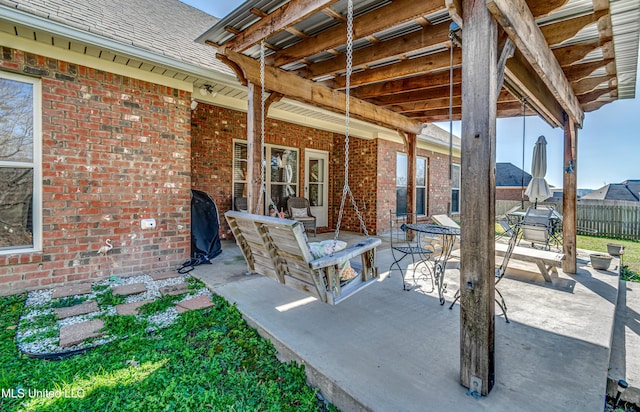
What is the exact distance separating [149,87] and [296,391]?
4.48 meters

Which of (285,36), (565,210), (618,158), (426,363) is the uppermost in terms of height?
(618,158)

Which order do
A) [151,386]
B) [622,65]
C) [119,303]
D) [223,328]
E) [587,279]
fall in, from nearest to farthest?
[151,386] → [223,328] → [119,303] → [622,65] → [587,279]

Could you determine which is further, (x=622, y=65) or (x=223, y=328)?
(x=622, y=65)

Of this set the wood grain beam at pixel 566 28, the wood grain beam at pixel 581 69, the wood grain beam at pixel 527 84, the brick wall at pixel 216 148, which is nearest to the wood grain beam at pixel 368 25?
the wood grain beam at pixel 527 84

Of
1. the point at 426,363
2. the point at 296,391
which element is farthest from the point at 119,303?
the point at 426,363

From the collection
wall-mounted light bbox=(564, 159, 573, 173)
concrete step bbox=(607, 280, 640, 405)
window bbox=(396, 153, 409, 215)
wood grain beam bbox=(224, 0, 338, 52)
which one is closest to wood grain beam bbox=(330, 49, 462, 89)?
wood grain beam bbox=(224, 0, 338, 52)

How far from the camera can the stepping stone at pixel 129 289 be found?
11.7ft

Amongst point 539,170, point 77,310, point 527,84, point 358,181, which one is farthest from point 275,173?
point 539,170

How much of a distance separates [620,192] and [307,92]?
20.8 m

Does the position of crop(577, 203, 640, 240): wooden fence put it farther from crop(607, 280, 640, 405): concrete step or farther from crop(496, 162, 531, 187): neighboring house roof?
crop(496, 162, 531, 187): neighboring house roof

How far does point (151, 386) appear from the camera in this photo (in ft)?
6.63

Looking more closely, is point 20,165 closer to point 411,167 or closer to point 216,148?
point 216,148

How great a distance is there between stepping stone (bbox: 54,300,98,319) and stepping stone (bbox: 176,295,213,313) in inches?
33.9

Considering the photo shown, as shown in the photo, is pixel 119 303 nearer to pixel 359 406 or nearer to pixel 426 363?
pixel 359 406
